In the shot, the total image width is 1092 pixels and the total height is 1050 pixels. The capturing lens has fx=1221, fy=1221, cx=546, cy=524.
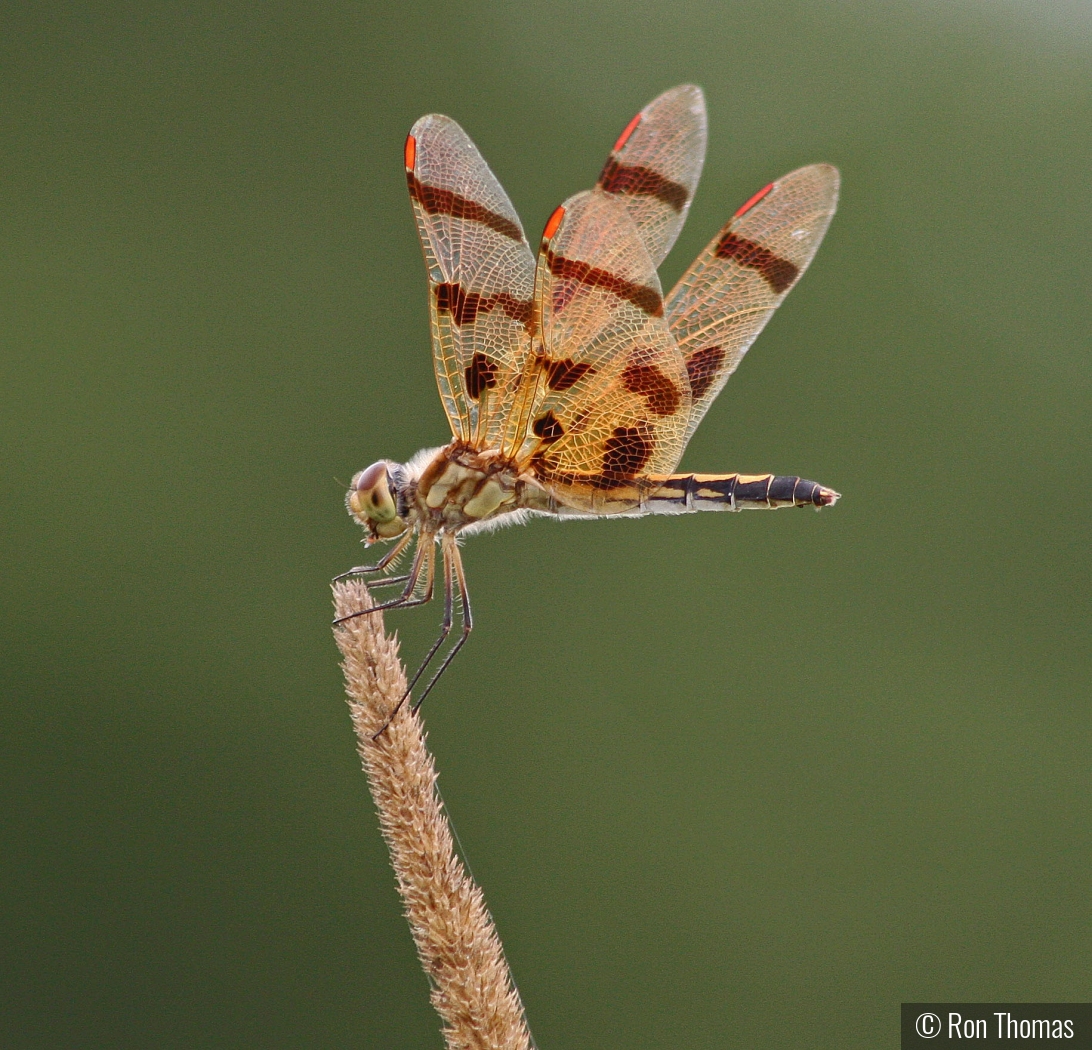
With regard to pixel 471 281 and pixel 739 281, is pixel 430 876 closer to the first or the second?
pixel 471 281

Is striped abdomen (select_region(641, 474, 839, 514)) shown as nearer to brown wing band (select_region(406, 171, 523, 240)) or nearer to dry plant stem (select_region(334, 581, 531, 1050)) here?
brown wing band (select_region(406, 171, 523, 240))

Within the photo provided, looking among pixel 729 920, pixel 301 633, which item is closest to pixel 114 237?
pixel 301 633

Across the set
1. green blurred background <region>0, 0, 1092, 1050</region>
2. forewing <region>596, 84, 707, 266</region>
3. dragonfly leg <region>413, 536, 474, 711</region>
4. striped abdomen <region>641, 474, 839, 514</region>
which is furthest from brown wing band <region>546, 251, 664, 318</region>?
green blurred background <region>0, 0, 1092, 1050</region>

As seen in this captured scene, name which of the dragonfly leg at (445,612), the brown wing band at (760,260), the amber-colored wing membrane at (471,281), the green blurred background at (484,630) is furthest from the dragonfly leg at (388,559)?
the green blurred background at (484,630)

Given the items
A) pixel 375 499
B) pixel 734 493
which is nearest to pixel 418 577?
pixel 375 499

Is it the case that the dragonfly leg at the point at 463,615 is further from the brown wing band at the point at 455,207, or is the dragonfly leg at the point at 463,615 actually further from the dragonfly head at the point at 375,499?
the brown wing band at the point at 455,207

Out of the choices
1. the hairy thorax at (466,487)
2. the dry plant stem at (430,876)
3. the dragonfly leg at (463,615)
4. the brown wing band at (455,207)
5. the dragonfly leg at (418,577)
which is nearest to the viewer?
the dry plant stem at (430,876)
